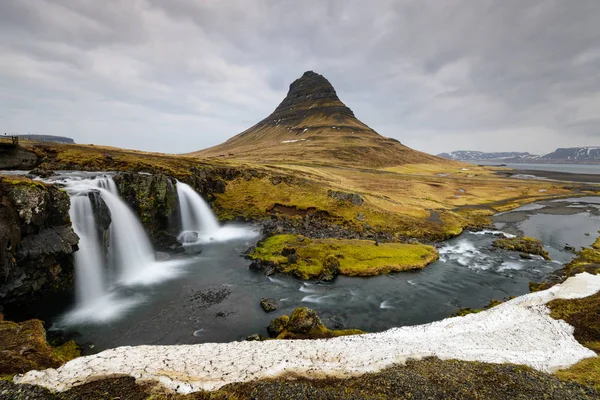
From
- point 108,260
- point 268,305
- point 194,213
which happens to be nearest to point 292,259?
point 268,305

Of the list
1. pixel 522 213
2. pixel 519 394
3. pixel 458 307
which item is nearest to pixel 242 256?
pixel 458 307

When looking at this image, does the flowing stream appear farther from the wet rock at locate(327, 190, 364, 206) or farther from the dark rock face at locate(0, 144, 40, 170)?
the wet rock at locate(327, 190, 364, 206)

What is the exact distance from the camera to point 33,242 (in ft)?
92.1

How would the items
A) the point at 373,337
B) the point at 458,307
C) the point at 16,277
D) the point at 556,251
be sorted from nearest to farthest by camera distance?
the point at 373,337 → the point at 16,277 → the point at 458,307 → the point at 556,251

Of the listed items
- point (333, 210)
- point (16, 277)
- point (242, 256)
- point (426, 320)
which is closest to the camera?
point (16, 277)

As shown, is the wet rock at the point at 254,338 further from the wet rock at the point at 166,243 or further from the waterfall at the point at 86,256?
the wet rock at the point at 166,243

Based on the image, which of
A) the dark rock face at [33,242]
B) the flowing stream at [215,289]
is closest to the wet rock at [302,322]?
the flowing stream at [215,289]

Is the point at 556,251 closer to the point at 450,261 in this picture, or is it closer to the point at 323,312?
the point at 450,261

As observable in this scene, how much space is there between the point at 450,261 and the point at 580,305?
18290 mm

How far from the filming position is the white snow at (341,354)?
16.7m

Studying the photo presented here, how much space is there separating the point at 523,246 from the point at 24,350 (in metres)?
64.6

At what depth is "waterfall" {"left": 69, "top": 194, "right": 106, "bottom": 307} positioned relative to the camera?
32.2 meters

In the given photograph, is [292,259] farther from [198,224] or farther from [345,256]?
[198,224]

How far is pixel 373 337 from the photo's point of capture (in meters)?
24.5
